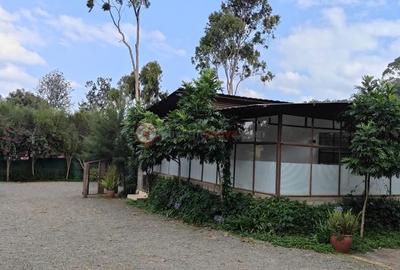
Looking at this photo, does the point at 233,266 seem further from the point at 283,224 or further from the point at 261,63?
the point at 261,63

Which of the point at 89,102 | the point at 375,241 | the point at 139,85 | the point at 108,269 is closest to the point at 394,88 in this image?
the point at 375,241

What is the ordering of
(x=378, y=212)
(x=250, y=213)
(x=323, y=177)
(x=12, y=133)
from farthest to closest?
(x=12, y=133) < (x=378, y=212) < (x=323, y=177) < (x=250, y=213)

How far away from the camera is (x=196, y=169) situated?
45.9 feet

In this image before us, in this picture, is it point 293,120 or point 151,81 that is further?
point 151,81

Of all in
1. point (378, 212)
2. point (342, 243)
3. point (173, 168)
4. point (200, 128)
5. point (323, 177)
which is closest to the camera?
point (342, 243)

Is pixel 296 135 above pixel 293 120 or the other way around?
the other way around

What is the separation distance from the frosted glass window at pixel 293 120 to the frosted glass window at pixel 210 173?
286 cm

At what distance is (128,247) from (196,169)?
594cm

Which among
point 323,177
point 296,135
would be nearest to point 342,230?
point 323,177

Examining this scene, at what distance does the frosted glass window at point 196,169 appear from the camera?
1375 centimetres

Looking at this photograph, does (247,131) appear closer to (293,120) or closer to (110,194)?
(293,120)

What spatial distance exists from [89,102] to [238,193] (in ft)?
141

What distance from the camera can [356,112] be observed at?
9.70 metres

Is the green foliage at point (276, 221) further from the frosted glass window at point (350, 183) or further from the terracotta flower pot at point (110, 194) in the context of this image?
the terracotta flower pot at point (110, 194)
